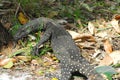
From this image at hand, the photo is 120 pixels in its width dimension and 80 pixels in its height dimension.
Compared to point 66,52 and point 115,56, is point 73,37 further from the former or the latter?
point 115,56

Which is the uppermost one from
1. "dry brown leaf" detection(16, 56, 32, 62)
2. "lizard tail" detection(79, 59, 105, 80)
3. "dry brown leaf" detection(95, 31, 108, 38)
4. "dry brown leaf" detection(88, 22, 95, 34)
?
"dry brown leaf" detection(88, 22, 95, 34)

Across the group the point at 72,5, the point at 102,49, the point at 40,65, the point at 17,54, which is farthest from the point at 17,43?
the point at 72,5

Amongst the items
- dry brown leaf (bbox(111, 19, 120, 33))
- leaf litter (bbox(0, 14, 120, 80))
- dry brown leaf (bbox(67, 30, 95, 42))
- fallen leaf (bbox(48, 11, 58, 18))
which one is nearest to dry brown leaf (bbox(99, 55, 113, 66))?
leaf litter (bbox(0, 14, 120, 80))

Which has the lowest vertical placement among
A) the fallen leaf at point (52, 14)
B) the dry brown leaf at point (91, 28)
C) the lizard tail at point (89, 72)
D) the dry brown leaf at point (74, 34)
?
the lizard tail at point (89, 72)

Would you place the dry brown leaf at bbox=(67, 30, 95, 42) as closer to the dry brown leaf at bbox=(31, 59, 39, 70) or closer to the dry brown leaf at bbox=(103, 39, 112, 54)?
the dry brown leaf at bbox=(103, 39, 112, 54)

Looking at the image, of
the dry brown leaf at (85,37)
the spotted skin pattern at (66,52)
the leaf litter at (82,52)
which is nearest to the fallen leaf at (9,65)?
the leaf litter at (82,52)

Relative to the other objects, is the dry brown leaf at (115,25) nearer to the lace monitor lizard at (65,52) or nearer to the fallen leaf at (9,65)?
the lace monitor lizard at (65,52)

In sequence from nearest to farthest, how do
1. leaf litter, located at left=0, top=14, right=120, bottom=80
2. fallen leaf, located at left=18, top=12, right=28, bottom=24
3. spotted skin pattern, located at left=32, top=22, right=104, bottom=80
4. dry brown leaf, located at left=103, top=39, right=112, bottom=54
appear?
spotted skin pattern, located at left=32, top=22, right=104, bottom=80 < leaf litter, located at left=0, top=14, right=120, bottom=80 < dry brown leaf, located at left=103, top=39, right=112, bottom=54 < fallen leaf, located at left=18, top=12, right=28, bottom=24
